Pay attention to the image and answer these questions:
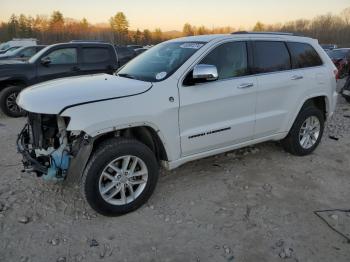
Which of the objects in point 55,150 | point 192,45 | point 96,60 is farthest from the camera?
point 96,60

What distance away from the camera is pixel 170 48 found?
14.7ft

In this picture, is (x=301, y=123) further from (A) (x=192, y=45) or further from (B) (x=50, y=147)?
(B) (x=50, y=147)

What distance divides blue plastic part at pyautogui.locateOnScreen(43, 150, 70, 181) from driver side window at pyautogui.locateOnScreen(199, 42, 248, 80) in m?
1.83

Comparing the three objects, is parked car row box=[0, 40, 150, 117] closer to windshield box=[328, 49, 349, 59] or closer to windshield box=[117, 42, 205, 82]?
windshield box=[117, 42, 205, 82]

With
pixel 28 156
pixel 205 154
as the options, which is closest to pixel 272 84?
pixel 205 154

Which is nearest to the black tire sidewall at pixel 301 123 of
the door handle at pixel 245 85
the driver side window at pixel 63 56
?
the door handle at pixel 245 85

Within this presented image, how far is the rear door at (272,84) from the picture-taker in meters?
4.52

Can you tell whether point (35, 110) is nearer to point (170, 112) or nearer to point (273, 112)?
point (170, 112)

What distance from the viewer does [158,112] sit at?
3.60 metres

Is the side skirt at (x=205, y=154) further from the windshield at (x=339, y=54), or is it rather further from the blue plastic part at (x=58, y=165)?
the windshield at (x=339, y=54)

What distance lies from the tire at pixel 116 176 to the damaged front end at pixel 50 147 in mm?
266

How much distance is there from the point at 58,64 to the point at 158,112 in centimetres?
595

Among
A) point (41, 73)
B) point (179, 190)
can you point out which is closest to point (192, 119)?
point (179, 190)

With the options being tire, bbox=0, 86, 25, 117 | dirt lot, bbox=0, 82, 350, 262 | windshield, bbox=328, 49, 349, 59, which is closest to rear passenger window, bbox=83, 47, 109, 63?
tire, bbox=0, 86, 25, 117
